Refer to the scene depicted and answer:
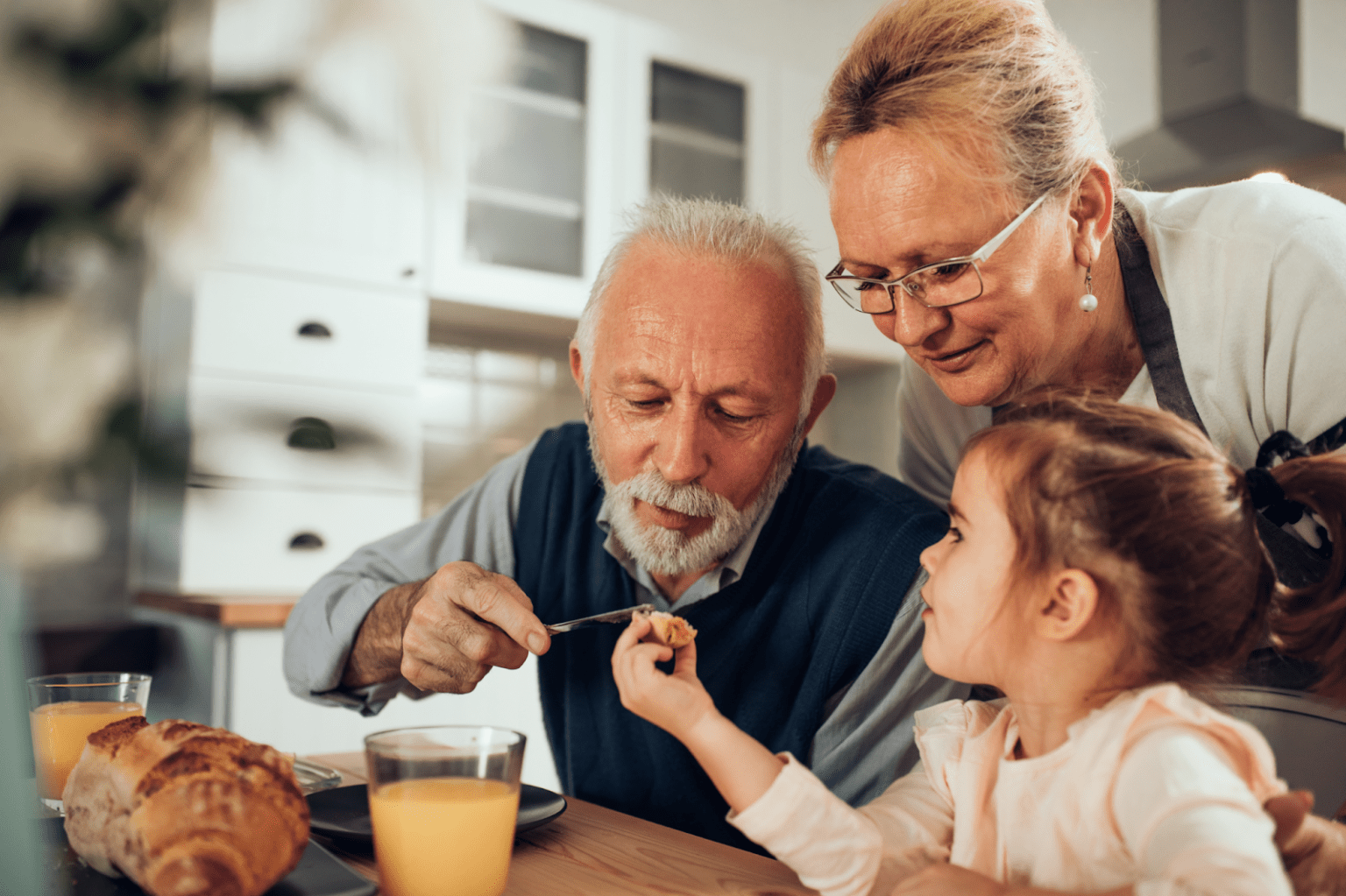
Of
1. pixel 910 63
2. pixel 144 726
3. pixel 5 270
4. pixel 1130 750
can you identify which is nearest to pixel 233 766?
pixel 144 726

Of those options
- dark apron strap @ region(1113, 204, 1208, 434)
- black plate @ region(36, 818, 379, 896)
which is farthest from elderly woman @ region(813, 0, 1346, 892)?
black plate @ region(36, 818, 379, 896)

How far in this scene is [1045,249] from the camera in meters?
1.05

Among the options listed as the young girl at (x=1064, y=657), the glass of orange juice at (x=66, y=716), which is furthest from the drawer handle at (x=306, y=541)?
the young girl at (x=1064, y=657)

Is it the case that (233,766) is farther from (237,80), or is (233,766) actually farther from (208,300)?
(208,300)

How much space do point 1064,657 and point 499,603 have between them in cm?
51

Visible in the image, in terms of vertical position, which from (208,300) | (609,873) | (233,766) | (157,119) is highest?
(208,300)

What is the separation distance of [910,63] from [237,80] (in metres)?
0.85

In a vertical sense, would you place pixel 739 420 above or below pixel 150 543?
above

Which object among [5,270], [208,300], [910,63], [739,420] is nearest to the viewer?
[5,270]

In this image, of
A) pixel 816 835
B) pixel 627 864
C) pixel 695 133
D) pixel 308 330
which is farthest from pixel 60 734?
pixel 695 133

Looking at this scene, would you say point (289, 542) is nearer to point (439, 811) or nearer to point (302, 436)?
point (439, 811)

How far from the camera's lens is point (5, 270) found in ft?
1.03

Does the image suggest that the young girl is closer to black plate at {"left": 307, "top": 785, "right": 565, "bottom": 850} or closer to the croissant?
black plate at {"left": 307, "top": 785, "right": 565, "bottom": 850}

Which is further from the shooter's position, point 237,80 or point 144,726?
point 144,726
